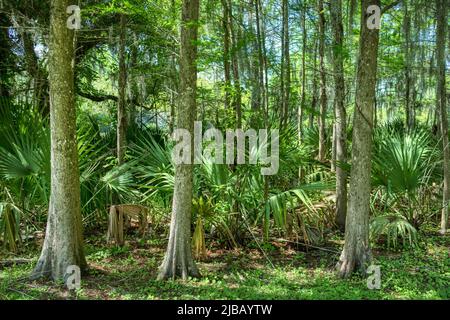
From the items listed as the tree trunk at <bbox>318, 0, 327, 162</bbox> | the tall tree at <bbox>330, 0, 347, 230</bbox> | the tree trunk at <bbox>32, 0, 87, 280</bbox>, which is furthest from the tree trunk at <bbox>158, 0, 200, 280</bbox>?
the tree trunk at <bbox>318, 0, 327, 162</bbox>

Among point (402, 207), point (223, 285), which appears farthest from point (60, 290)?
point (402, 207)

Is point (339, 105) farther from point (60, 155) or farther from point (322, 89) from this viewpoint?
point (60, 155)

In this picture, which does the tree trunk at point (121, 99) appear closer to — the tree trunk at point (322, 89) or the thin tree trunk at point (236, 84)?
the thin tree trunk at point (236, 84)

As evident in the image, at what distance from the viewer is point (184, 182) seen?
5234mm

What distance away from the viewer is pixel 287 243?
280 inches

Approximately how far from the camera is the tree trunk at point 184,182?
518 centimetres

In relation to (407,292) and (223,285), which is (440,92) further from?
(223,285)

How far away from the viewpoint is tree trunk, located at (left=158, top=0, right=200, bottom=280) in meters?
5.18

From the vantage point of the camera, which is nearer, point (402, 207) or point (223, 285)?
point (223, 285)

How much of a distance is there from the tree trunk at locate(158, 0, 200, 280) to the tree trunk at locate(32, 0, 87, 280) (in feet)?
4.07

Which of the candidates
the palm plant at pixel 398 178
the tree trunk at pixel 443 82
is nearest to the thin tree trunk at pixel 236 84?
the palm plant at pixel 398 178

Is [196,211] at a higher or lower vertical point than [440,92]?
lower

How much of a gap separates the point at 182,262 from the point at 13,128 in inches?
129

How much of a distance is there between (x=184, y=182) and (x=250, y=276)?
5.07 feet
